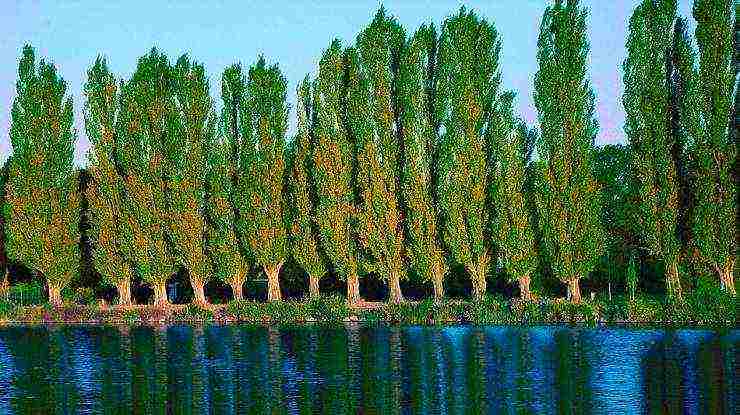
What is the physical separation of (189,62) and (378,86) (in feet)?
32.9

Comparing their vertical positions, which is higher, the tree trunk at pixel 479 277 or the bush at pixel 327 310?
the tree trunk at pixel 479 277

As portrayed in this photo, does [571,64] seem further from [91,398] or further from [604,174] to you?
[91,398]

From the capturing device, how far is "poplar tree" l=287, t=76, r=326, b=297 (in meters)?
51.2

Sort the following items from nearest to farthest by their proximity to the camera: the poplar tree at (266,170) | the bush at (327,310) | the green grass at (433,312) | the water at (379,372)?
the water at (379,372), the green grass at (433,312), the bush at (327,310), the poplar tree at (266,170)

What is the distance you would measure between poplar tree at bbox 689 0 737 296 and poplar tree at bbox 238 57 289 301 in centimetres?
1888

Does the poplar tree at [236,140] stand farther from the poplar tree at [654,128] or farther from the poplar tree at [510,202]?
the poplar tree at [654,128]

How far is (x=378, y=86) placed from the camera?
165 ft

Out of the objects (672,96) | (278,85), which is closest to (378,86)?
(278,85)

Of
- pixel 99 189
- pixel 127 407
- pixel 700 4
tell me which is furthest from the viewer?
pixel 99 189

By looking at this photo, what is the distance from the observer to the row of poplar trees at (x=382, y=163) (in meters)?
45.5

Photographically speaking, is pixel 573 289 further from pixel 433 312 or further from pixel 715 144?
pixel 715 144

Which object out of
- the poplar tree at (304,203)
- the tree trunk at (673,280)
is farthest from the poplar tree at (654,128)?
the poplar tree at (304,203)

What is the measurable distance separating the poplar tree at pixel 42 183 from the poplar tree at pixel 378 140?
14.7 m

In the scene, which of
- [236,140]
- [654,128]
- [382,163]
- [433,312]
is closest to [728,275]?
[654,128]
